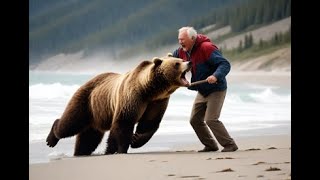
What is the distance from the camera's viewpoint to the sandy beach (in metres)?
4.55

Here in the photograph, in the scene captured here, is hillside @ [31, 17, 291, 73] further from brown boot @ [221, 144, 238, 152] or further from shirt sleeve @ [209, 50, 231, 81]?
brown boot @ [221, 144, 238, 152]

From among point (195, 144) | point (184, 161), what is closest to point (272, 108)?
point (195, 144)

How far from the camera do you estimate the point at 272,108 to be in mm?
5871

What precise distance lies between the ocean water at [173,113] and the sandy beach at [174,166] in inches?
10.1

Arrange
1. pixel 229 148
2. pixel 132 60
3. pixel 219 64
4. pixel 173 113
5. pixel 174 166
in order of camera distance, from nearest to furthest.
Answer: pixel 174 166 → pixel 219 64 → pixel 229 148 → pixel 173 113 → pixel 132 60

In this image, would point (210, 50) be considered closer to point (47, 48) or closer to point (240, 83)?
point (240, 83)

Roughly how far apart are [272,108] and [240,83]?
14.4 inches

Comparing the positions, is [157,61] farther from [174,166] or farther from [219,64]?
[174,166]

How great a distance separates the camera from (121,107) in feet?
16.9

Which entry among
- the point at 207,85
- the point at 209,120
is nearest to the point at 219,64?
the point at 207,85

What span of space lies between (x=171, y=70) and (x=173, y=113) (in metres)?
0.50

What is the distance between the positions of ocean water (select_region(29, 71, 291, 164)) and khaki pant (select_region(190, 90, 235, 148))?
18 centimetres

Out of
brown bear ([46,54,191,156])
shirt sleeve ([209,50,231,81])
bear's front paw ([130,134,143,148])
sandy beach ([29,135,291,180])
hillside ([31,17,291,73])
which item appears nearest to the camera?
sandy beach ([29,135,291,180])

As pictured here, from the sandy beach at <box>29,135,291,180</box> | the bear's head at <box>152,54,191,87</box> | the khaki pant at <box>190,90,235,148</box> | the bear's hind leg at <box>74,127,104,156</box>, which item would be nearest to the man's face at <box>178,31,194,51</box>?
the bear's head at <box>152,54,191,87</box>
